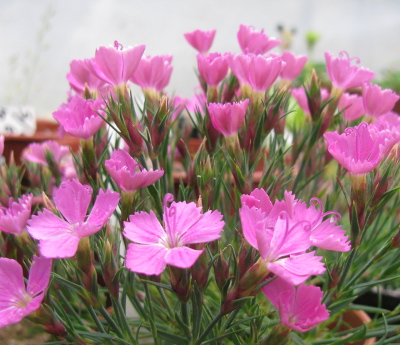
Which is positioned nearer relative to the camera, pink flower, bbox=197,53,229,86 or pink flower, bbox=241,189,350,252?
pink flower, bbox=241,189,350,252

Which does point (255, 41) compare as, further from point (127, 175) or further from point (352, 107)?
point (127, 175)

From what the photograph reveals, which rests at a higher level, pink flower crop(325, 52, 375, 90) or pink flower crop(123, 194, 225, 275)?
pink flower crop(325, 52, 375, 90)

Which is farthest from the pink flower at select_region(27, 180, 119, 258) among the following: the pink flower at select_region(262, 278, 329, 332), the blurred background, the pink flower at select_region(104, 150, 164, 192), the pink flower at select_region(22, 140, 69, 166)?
the blurred background

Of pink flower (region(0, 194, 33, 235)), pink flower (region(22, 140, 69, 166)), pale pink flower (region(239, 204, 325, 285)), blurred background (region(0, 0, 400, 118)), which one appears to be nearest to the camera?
pale pink flower (region(239, 204, 325, 285))

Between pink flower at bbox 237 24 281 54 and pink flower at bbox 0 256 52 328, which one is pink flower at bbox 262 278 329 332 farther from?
pink flower at bbox 237 24 281 54

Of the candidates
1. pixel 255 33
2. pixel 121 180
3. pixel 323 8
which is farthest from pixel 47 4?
pixel 121 180

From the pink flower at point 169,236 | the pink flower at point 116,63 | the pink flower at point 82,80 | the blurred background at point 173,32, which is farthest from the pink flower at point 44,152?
the blurred background at point 173,32

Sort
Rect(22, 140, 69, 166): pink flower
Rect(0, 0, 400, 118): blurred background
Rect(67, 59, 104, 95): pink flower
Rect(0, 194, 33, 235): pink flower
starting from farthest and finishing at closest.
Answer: Rect(0, 0, 400, 118): blurred background → Rect(22, 140, 69, 166): pink flower → Rect(67, 59, 104, 95): pink flower → Rect(0, 194, 33, 235): pink flower
